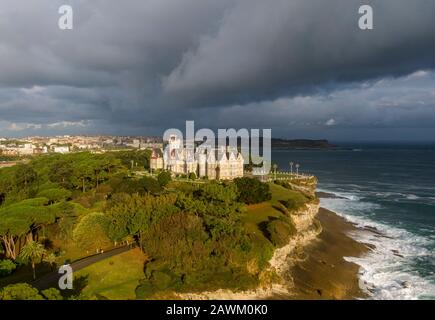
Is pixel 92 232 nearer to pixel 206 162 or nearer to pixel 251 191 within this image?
pixel 251 191

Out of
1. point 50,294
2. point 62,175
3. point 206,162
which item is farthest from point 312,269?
point 62,175

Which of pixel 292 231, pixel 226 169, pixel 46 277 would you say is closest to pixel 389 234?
pixel 292 231

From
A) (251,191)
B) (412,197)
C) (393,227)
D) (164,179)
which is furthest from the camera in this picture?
(412,197)

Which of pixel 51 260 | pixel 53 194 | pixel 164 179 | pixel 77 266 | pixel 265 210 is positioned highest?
pixel 164 179

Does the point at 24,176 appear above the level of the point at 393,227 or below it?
above

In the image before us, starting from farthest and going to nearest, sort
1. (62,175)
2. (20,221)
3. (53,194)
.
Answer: (62,175) → (53,194) → (20,221)

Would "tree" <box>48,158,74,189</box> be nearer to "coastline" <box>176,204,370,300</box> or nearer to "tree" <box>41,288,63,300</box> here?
"coastline" <box>176,204,370,300</box>

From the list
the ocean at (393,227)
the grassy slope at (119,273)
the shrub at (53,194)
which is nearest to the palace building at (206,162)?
the ocean at (393,227)
